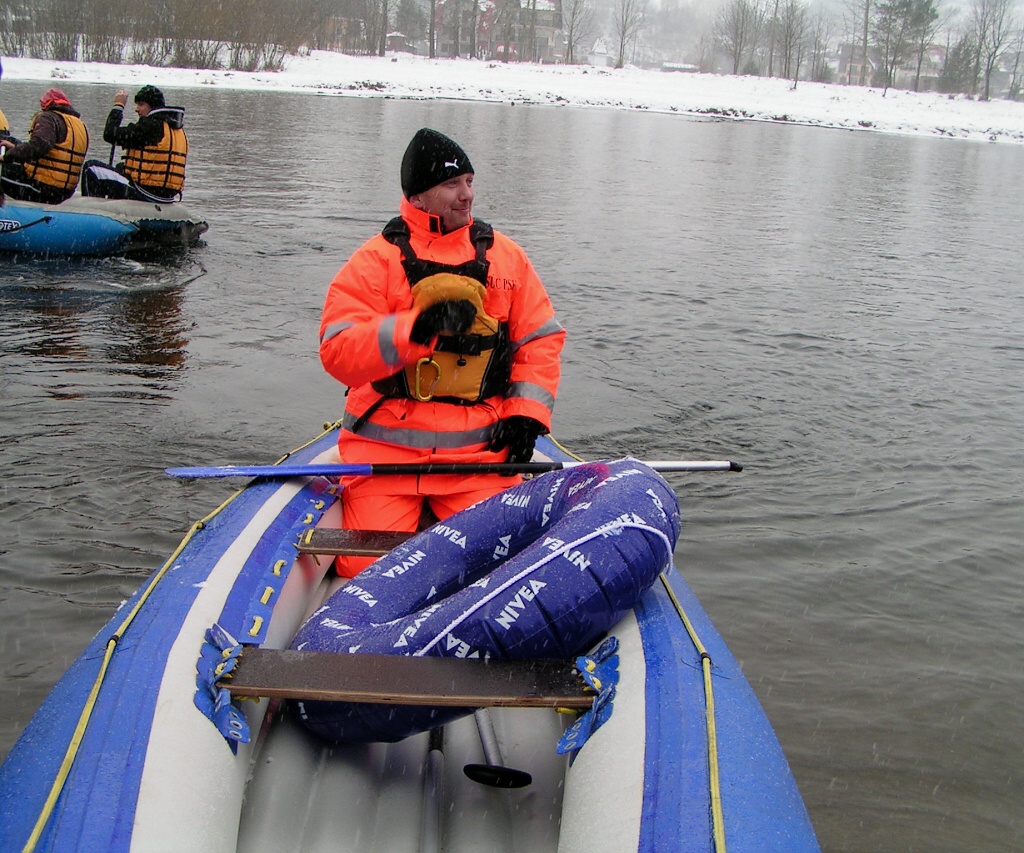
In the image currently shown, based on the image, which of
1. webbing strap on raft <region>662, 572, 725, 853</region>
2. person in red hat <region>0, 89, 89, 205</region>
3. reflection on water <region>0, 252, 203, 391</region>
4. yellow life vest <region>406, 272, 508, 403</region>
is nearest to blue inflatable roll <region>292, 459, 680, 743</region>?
webbing strap on raft <region>662, 572, 725, 853</region>

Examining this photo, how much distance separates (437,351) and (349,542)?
0.69 m

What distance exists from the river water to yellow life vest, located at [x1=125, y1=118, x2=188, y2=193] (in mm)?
814

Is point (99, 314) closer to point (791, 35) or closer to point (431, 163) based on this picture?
point (431, 163)

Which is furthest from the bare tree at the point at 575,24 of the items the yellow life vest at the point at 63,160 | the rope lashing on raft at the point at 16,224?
the rope lashing on raft at the point at 16,224

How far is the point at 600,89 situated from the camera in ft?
153

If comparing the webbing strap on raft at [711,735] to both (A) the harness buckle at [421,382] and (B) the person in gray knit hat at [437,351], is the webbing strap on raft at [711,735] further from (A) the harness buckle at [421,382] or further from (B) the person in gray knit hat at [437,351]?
(A) the harness buckle at [421,382]

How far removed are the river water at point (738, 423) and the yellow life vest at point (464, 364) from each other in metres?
1.54

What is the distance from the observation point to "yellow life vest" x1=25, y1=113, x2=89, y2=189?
29.9ft

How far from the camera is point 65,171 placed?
30.2ft

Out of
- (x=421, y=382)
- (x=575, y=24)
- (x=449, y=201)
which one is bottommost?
(x=421, y=382)

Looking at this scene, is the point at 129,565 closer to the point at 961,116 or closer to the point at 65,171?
the point at 65,171

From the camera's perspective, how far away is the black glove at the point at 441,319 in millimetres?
3166

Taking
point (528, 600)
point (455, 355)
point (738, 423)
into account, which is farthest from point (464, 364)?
point (738, 423)

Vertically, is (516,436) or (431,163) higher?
(431,163)
